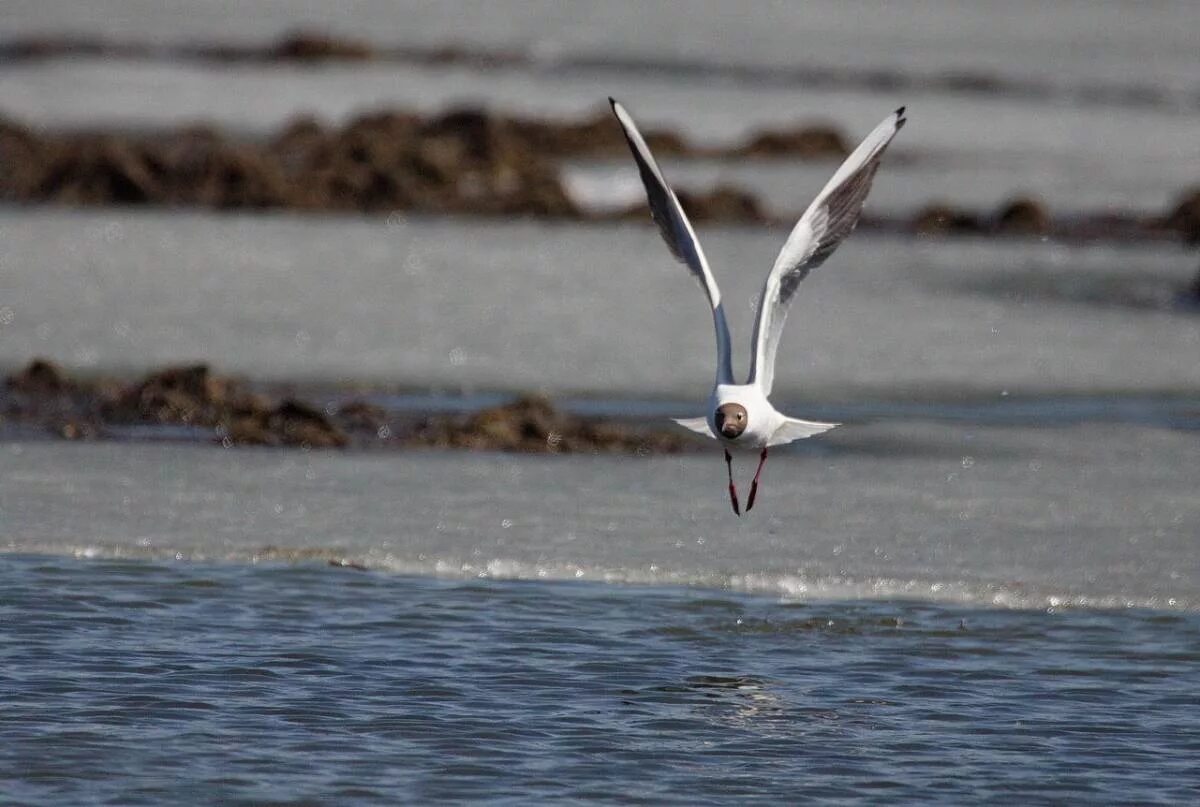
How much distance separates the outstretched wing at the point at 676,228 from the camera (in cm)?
869

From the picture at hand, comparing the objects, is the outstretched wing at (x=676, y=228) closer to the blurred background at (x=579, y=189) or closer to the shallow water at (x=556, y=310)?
the shallow water at (x=556, y=310)

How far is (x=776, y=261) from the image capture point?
28.6ft

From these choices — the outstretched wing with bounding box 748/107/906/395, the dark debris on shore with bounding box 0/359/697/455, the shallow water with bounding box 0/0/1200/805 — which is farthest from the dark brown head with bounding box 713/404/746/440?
the dark debris on shore with bounding box 0/359/697/455

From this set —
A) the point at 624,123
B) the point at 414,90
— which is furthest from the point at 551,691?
the point at 414,90

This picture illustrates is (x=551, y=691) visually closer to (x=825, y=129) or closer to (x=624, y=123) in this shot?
(x=624, y=123)

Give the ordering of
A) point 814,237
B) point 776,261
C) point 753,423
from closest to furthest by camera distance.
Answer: point 753,423 < point 776,261 < point 814,237

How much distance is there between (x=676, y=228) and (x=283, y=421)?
11.1 ft

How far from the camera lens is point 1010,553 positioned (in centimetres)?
971

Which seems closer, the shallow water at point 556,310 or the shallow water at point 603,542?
the shallow water at point 603,542

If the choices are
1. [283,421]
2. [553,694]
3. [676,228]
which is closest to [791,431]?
[676,228]

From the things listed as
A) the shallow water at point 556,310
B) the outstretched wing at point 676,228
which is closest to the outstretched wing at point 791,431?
the outstretched wing at point 676,228

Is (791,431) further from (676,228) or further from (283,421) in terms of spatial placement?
(283,421)

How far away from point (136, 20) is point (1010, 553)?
67.0ft

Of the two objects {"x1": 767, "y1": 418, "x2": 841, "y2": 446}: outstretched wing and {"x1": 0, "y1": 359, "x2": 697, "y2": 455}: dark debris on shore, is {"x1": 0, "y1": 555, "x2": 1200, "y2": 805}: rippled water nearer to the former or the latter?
{"x1": 767, "y1": 418, "x2": 841, "y2": 446}: outstretched wing
